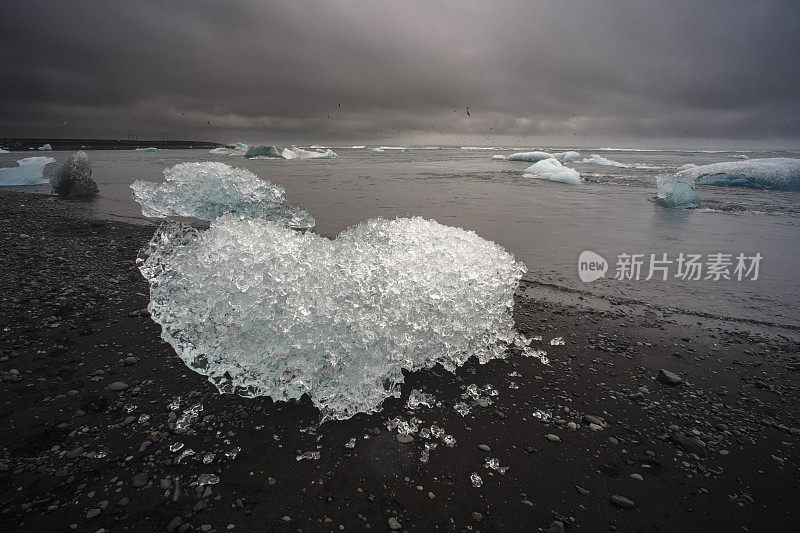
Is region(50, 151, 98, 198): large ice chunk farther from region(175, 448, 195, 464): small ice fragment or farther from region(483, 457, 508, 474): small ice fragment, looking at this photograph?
region(483, 457, 508, 474): small ice fragment

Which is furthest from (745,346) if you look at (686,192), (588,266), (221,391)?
(686,192)

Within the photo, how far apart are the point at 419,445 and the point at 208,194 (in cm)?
748

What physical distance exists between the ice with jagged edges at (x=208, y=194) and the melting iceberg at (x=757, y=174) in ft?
59.6

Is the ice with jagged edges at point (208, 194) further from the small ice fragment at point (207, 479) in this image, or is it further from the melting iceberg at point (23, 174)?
the melting iceberg at point (23, 174)

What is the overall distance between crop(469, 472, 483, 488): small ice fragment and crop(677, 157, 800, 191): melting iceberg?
64.4ft

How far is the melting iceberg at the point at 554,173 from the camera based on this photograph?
1916 cm

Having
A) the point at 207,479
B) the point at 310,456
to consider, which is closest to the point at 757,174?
the point at 310,456

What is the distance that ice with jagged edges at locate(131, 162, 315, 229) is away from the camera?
25.7 feet

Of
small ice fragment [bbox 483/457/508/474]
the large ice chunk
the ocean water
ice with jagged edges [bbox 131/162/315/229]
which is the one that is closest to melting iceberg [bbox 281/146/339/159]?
the ocean water

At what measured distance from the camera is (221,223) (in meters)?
3.88

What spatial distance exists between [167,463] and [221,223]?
2.44 meters

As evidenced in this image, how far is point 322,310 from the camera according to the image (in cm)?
279

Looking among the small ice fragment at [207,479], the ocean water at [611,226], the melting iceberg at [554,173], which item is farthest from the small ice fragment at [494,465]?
the melting iceberg at [554,173]

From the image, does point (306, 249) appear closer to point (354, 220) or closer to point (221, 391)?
point (221, 391)
